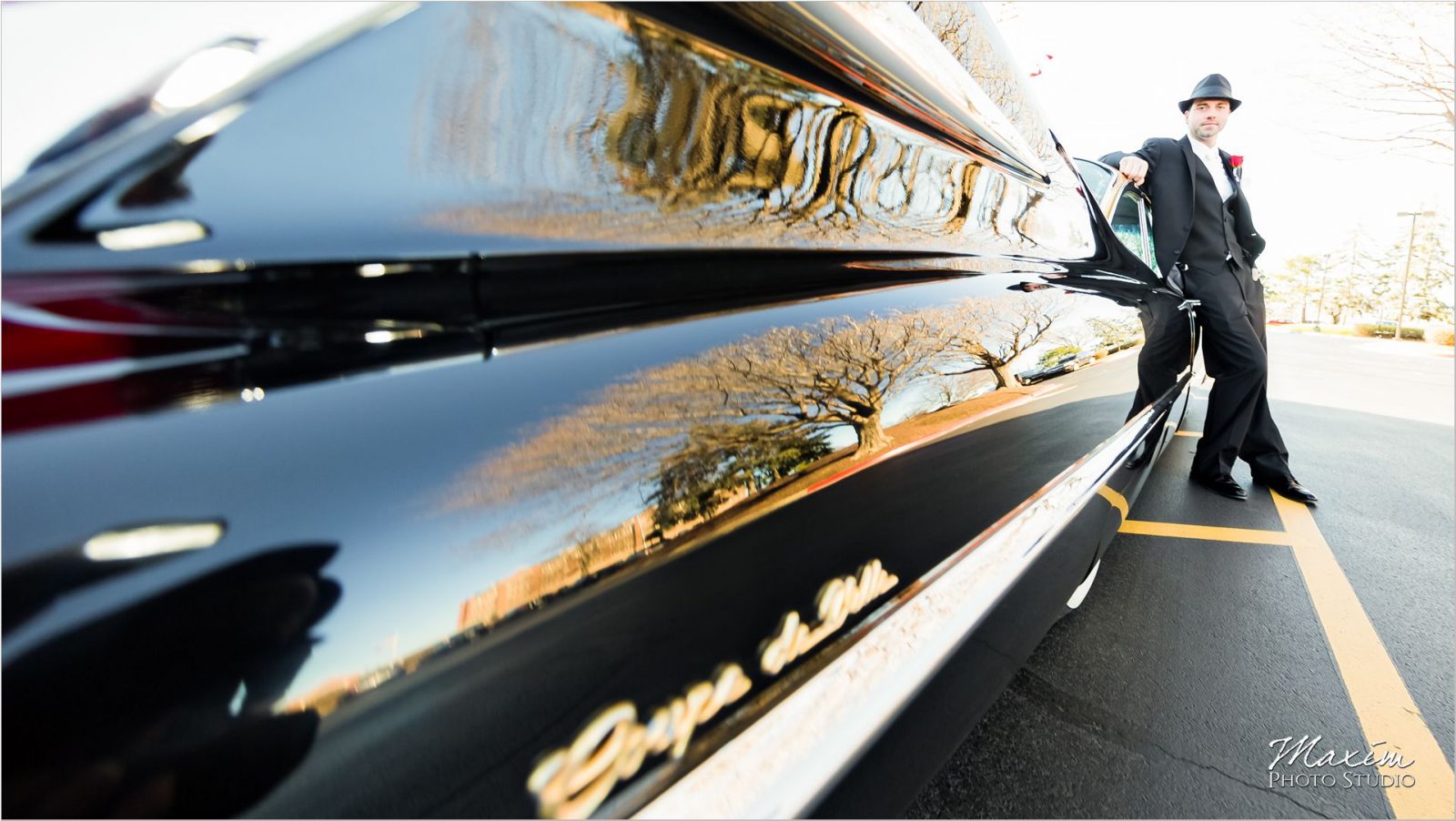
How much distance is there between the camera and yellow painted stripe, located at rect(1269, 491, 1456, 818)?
1312mm

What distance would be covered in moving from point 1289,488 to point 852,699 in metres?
3.62

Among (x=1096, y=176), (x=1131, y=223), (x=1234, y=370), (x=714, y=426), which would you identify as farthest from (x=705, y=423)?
(x=1234, y=370)

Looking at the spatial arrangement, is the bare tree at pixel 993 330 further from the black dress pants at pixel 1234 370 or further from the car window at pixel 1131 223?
the black dress pants at pixel 1234 370

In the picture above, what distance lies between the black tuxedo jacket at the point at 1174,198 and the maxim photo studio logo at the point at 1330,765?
232 cm

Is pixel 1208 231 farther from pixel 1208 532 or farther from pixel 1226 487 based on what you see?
pixel 1208 532

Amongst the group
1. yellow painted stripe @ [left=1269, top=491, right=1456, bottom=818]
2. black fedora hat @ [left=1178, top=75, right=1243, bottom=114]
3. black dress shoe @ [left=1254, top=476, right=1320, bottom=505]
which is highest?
black fedora hat @ [left=1178, top=75, right=1243, bottom=114]

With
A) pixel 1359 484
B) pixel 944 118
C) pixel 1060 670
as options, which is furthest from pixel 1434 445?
pixel 944 118

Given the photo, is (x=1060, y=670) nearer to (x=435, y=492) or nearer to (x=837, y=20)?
(x=837, y=20)

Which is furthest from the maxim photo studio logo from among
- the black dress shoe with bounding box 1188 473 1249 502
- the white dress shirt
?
the white dress shirt

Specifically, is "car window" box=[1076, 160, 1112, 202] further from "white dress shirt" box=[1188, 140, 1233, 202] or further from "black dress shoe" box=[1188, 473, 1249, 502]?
"black dress shoe" box=[1188, 473, 1249, 502]

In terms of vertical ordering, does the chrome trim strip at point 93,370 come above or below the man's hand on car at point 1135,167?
below

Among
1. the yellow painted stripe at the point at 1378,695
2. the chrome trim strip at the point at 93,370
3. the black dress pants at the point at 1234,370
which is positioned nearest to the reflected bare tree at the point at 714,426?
the chrome trim strip at the point at 93,370

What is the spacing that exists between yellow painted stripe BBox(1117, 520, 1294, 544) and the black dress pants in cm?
59

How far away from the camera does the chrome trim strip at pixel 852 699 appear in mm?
547
